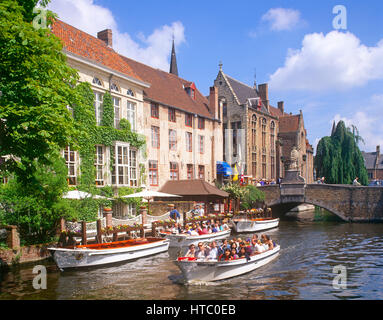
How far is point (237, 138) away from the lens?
43812 mm

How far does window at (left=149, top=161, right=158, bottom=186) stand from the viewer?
95.7ft

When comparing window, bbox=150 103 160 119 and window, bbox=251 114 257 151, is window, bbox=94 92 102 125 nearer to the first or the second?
window, bbox=150 103 160 119

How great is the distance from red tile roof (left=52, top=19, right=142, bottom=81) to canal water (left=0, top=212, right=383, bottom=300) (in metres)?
12.9

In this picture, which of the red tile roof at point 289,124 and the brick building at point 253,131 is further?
the red tile roof at point 289,124

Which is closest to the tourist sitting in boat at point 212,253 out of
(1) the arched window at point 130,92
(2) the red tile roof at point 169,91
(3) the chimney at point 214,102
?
(1) the arched window at point 130,92

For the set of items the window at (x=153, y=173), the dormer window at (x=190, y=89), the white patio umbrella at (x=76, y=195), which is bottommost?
the white patio umbrella at (x=76, y=195)

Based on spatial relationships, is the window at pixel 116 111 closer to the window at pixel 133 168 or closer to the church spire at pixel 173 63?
the window at pixel 133 168

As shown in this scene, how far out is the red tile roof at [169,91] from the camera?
102 feet

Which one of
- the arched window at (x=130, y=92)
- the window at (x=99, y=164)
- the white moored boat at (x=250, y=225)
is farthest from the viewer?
the white moored boat at (x=250, y=225)

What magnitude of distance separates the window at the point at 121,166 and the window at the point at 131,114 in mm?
2164

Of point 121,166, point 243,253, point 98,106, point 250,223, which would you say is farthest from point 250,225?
point 243,253

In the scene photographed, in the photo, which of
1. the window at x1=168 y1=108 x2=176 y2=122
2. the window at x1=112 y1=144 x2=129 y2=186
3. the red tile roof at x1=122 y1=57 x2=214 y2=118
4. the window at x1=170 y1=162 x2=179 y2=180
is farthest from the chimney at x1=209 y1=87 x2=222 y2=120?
the window at x1=112 y1=144 x2=129 y2=186
